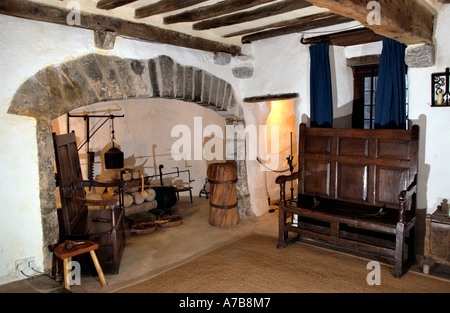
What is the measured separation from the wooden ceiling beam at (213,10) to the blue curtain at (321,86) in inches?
54.4

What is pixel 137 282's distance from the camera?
3.46 metres

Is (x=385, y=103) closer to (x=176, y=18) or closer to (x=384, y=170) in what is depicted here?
(x=384, y=170)

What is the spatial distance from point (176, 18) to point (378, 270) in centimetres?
351

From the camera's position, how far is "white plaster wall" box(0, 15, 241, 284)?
3.07 m

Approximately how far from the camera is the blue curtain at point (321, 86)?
14.6 feet

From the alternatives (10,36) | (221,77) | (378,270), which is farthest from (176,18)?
(378,270)

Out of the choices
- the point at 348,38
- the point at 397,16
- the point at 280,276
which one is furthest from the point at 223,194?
the point at 397,16

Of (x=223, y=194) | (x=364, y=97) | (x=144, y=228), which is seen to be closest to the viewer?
(x=364, y=97)

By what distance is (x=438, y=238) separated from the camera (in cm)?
333

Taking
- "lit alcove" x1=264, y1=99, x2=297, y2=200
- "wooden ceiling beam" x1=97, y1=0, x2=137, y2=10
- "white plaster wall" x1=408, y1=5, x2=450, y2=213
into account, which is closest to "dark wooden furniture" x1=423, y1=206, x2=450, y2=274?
"white plaster wall" x1=408, y1=5, x2=450, y2=213

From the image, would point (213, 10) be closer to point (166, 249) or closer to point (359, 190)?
point (359, 190)

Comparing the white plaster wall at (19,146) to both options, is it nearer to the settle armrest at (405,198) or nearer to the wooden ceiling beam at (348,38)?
the wooden ceiling beam at (348,38)

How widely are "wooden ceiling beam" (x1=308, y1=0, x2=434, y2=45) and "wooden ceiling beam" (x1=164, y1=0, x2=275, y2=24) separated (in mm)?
1109

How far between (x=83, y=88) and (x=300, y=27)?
2.73 metres
